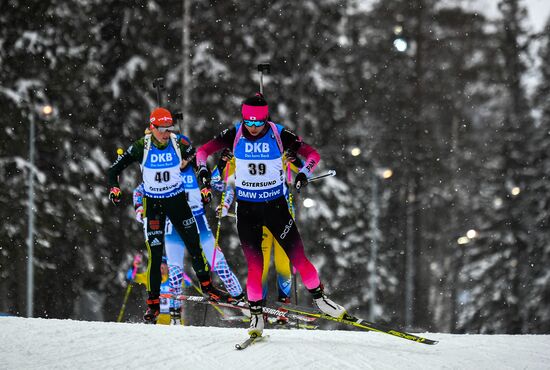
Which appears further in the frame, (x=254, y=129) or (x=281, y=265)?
(x=281, y=265)

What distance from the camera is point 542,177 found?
24.8 m

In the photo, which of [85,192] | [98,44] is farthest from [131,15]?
[85,192]

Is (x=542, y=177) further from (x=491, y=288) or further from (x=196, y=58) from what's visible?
(x=196, y=58)

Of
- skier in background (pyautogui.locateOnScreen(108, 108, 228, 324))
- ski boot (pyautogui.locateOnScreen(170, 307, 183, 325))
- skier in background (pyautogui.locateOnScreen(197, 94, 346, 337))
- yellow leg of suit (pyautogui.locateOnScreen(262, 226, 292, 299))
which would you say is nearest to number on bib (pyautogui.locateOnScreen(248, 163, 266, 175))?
skier in background (pyautogui.locateOnScreen(197, 94, 346, 337))

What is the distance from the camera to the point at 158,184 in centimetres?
981

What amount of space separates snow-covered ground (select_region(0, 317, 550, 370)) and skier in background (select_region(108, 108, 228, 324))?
5.16ft

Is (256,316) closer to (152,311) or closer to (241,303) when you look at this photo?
(241,303)

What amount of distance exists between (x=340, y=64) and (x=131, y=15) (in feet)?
23.8

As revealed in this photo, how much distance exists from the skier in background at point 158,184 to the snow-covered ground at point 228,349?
5.16 ft

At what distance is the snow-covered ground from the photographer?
678 cm

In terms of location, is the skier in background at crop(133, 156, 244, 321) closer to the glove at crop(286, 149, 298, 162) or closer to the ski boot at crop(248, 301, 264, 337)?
the glove at crop(286, 149, 298, 162)

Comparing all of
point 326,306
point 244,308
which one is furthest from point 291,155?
point 244,308

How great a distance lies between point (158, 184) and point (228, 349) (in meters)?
3.09

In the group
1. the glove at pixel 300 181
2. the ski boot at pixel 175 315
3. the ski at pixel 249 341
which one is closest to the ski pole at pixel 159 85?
the ski boot at pixel 175 315
